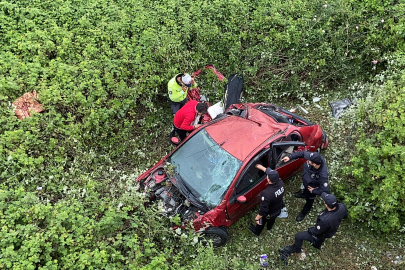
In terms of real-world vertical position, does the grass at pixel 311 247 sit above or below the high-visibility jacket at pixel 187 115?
below

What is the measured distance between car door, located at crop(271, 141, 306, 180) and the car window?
27cm

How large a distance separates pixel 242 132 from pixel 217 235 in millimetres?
2007

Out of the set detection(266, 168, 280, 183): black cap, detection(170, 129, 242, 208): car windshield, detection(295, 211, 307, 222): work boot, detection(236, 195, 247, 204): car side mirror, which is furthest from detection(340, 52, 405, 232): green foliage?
detection(170, 129, 242, 208): car windshield

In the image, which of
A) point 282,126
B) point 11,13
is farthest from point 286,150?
point 11,13

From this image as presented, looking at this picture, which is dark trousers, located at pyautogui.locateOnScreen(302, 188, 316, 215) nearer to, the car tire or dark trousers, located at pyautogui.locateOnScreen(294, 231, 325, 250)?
dark trousers, located at pyautogui.locateOnScreen(294, 231, 325, 250)

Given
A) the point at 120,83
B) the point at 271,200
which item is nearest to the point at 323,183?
the point at 271,200

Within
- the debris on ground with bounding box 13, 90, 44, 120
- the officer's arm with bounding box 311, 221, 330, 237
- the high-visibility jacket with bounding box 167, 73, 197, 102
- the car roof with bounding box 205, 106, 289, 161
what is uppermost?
the debris on ground with bounding box 13, 90, 44, 120

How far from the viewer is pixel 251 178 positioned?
222 inches

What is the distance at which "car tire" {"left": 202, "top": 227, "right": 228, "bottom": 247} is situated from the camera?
219 inches

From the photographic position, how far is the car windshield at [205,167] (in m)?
5.48

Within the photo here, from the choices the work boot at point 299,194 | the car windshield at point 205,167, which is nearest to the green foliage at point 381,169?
the work boot at point 299,194

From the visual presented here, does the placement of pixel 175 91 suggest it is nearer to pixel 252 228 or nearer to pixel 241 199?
pixel 241 199

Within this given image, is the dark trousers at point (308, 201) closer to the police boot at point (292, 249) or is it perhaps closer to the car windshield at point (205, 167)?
the police boot at point (292, 249)

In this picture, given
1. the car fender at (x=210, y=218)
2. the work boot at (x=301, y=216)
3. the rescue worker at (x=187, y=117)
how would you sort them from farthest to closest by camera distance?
the rescue worker at (x=187, y=117) → the work boot at (x=301, y=216) → the car fender at (x=210, y=218)
